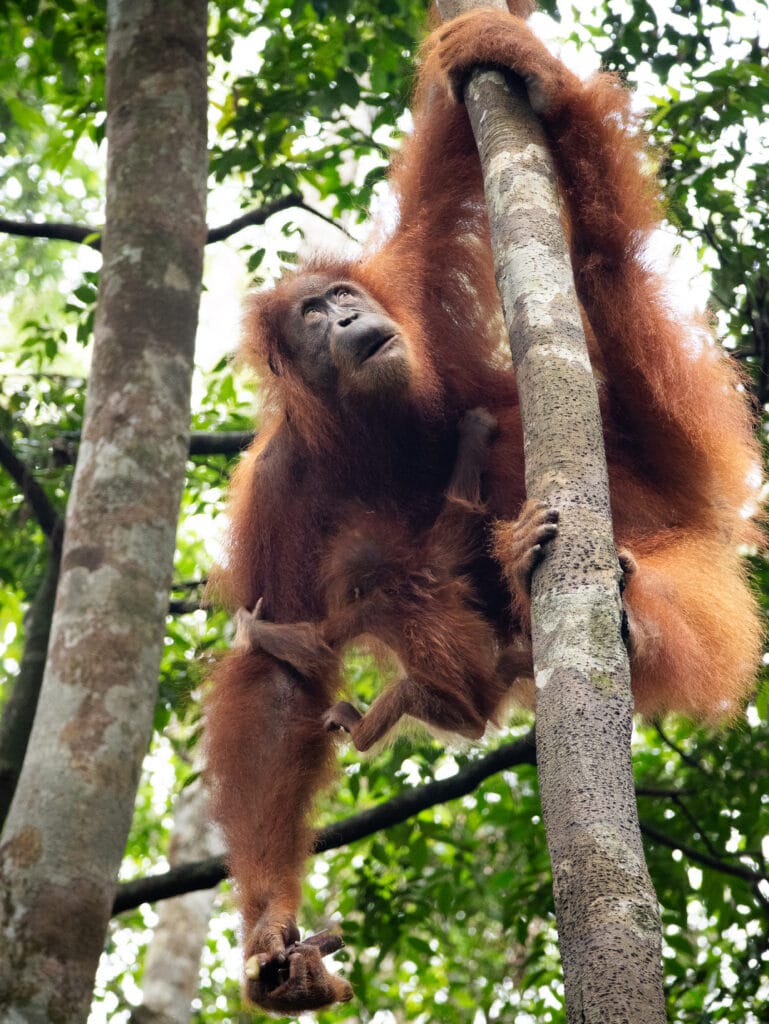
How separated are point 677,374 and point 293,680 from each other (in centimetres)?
167

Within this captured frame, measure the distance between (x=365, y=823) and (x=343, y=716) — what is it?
3.00 ft

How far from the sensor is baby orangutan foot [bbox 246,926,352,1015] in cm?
331

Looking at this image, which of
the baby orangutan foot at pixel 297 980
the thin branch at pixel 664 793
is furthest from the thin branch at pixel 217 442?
the baby orangutan foot at pixel 297 980

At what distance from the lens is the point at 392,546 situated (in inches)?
160

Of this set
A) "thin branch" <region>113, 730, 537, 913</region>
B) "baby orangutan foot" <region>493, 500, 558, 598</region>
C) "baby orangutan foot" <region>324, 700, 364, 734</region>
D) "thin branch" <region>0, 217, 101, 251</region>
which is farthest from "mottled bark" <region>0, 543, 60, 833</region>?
"baby orangutan foot" <region>493, 500, 558, 598</region>

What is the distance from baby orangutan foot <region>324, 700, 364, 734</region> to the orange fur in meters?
0.23

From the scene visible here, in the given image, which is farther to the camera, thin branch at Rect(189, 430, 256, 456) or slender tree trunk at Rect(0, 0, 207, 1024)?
thin branch at Rect(189, 430, 256, 456)

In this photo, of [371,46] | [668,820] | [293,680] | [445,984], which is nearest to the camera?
[293,680]

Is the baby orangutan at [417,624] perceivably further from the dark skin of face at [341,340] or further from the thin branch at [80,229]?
the thin branch at [80,229]

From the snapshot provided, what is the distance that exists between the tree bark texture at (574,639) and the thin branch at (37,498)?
2711mm

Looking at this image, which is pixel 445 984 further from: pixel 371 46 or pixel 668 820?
pixel 371 46

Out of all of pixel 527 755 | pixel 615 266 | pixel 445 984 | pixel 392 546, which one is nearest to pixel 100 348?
pixel 392 546

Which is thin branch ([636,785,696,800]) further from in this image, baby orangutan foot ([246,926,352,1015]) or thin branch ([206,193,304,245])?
thin branch ([206,193,304,245])

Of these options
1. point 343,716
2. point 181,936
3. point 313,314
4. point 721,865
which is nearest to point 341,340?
point 313,314
